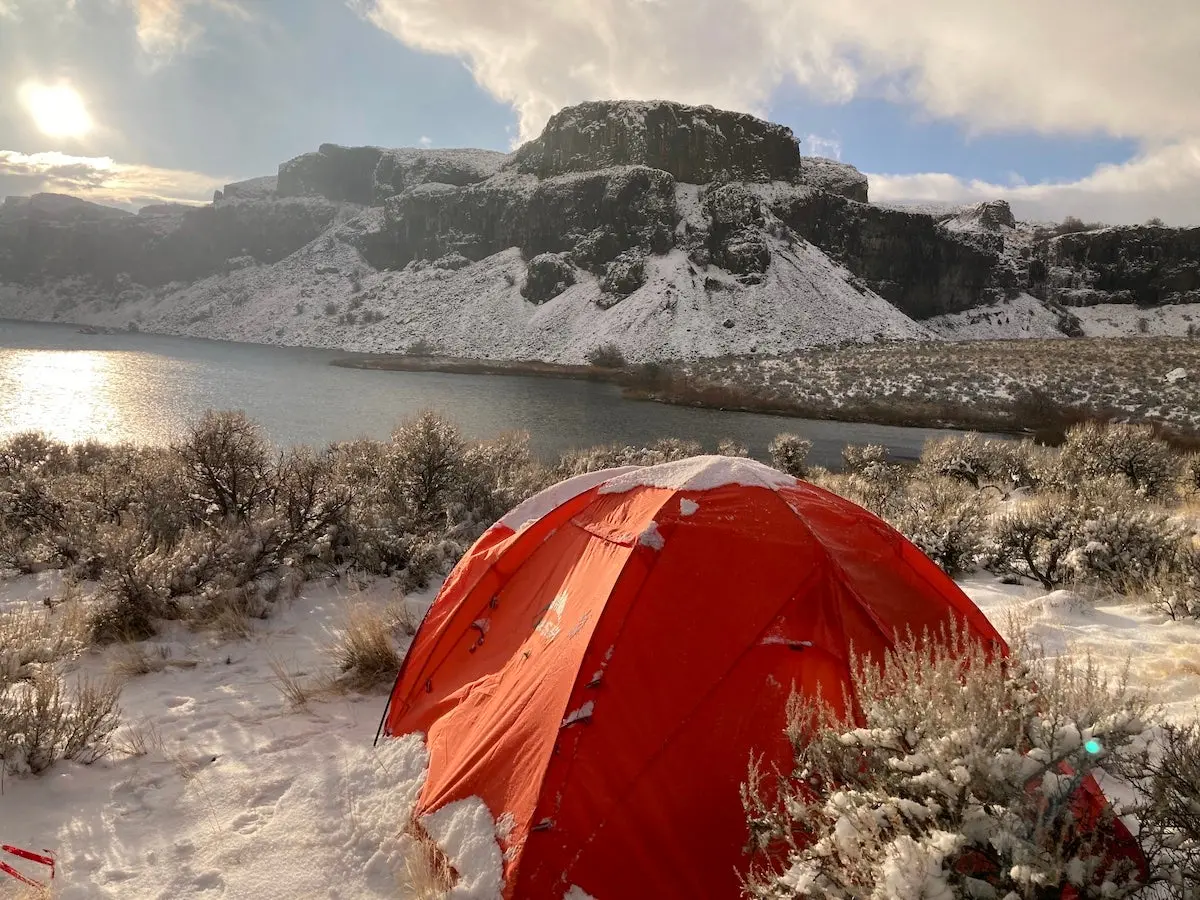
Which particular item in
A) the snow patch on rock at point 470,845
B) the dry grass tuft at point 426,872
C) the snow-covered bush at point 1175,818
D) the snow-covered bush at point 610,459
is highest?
the snow-covered bush at point 1175,818

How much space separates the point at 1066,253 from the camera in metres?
94.9

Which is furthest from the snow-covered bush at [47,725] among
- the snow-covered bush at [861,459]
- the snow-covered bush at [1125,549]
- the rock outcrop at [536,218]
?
the rock outcrop at [536,218]

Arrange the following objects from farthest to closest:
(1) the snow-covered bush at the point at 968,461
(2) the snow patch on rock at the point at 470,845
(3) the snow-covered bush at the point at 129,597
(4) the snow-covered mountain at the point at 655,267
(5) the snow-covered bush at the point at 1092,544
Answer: (4) the snow-covered mountain at the point at 655,267
(1) the snow-covered bush at the point at 968,461
(5) the snow-covered bush at the point at 1092,544
(3) the snow-covered bush at the point at 129,597
(2) the snow patch on rock at the point at 470,845

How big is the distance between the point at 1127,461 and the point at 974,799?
1254cm

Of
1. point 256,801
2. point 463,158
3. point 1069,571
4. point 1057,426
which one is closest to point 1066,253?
point 1057,426

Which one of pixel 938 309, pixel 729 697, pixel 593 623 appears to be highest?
pixel 938 309

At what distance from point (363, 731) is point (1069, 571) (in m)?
6.35

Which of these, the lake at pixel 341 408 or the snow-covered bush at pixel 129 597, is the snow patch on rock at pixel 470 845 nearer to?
the snow-covered bush at pixel 129 597

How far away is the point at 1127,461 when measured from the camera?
1102 centimetres

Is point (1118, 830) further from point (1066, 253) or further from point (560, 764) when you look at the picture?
point (1066, 253)

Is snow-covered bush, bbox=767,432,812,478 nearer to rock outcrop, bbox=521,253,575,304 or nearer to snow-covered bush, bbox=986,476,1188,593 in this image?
snow-covered bush, bbox=986,476,1188,593

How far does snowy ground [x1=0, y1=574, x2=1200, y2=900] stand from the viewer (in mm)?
2793

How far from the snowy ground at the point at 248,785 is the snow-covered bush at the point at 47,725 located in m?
0.08

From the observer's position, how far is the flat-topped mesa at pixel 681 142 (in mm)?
89812
